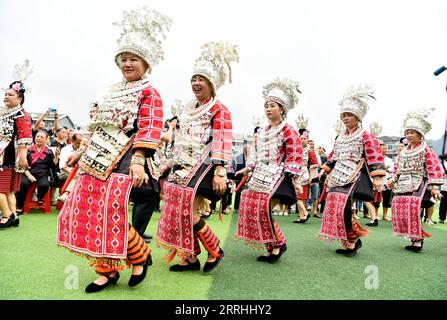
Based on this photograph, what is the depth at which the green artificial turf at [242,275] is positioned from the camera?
300 cm

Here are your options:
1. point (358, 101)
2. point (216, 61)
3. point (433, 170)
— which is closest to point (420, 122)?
point (433, 170)

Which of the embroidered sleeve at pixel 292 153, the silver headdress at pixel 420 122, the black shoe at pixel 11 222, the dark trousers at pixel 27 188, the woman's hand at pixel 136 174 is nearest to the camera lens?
the woman's hand at pixel 136 174

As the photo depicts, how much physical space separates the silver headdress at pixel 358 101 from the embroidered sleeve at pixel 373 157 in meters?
0.32

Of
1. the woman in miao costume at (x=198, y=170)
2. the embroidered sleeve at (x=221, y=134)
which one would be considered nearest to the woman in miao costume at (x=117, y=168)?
the woman in miao costume at (x=198, y=170)

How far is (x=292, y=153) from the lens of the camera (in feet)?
14.3

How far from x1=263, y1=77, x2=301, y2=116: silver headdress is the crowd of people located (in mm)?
12

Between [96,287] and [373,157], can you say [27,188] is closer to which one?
[96,287]

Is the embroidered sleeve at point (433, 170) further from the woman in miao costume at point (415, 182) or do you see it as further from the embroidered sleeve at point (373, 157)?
the embroidered sleeve at point (373, 157)

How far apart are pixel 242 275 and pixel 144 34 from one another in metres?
2.35

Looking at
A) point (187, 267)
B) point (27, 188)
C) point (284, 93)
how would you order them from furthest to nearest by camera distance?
point (27, 188)
point (284, 93)
point (187, 267)

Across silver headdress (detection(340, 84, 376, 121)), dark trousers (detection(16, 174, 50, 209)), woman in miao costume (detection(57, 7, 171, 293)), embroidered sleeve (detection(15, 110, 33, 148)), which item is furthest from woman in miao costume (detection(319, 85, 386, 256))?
dark trousers (detection(16, 174, 50, 209))

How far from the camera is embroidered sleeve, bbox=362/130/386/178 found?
4871mm

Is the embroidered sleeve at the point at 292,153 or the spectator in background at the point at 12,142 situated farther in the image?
the spectator in background at the point at 12,142
